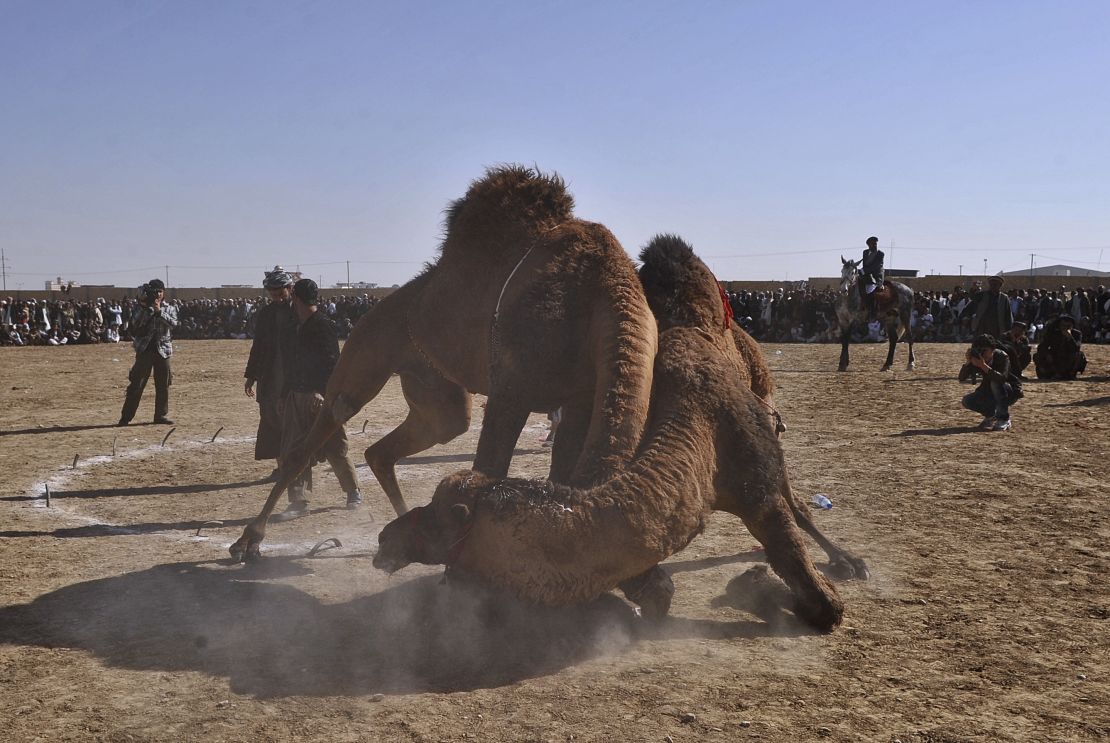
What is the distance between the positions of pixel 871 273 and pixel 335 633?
1987 cm

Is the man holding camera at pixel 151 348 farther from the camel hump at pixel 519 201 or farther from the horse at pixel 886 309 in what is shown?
the horse at pixel 886 309

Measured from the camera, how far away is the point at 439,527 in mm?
3988

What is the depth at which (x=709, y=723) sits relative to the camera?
3.81 metres

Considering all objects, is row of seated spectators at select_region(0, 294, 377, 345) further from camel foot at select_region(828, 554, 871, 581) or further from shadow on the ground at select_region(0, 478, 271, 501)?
camel foot at select_region(828, 554, 871, 581)

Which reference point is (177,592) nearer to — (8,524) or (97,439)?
(8,524)

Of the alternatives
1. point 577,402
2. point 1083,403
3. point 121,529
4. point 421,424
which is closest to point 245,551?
point 121,529

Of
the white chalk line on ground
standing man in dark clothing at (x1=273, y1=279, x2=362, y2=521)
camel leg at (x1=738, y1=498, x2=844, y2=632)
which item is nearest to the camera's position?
camel leg at (x1=738, y1=498, x2=844, y2=632)

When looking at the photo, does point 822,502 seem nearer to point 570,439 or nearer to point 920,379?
point 570,439

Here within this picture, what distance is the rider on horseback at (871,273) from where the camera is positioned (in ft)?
73.3

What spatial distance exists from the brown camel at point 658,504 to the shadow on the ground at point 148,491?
17.9ft

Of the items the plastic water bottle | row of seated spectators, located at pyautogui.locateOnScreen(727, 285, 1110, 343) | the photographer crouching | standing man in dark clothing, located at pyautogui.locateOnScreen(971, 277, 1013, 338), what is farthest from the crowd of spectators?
the plastic water bottle

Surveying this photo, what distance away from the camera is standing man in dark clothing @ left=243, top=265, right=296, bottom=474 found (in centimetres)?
851

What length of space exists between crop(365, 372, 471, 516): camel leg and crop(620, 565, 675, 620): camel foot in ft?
9.33

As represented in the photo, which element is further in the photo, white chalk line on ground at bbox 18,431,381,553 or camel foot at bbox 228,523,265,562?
white chalk line on ground at bbox 18,431,381,553
